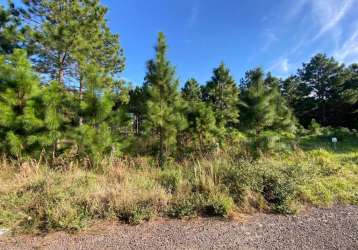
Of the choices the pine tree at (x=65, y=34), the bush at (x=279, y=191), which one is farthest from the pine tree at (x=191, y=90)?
the bush at (x=279, y=191)

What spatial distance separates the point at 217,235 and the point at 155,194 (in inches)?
42.0

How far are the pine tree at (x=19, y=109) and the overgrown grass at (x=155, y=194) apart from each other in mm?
640

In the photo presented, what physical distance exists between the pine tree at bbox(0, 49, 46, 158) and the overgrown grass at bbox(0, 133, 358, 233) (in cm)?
64

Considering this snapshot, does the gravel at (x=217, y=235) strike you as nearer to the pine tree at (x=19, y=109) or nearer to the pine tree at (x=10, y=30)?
the pine tree at (x=19, y=109)

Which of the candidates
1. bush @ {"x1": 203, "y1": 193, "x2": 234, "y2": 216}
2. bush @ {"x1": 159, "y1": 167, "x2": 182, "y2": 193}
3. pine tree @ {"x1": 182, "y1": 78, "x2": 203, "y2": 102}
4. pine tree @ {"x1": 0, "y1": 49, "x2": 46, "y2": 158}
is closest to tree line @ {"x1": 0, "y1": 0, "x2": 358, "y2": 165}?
pine tree @ {"x1": 0, "y1": 49, "x2": 46, "y2": 158}

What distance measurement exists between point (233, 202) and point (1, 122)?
4.77m

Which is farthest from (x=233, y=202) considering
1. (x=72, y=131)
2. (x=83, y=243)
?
(x=72, y=131)

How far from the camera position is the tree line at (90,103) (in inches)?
196

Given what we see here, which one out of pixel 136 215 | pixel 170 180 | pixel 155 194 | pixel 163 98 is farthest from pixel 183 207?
pixel 163 98

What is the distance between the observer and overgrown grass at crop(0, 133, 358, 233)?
2.89 m

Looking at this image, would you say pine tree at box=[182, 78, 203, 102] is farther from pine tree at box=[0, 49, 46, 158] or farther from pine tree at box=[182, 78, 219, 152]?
pine tree at box=[0, 49, 46, 158]

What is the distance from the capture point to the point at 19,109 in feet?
16.6

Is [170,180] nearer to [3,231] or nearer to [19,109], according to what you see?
[3,231]

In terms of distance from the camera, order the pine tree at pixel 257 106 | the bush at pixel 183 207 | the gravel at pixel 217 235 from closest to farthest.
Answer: the gravel at pixel 217 235
the bush at pixel 183 207
the pine tree at pixel 257 106
